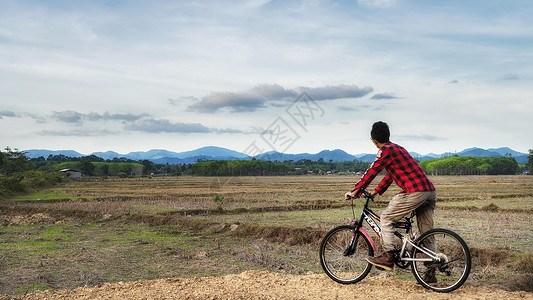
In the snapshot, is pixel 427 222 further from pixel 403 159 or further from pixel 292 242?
pixel 292 242

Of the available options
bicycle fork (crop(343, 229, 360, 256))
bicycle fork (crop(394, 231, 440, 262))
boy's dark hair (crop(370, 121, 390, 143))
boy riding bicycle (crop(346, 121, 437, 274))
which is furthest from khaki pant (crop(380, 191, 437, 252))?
boy's dark hair (crop(370, 121, 390, 143))

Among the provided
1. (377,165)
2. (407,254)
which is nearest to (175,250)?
(407,254)

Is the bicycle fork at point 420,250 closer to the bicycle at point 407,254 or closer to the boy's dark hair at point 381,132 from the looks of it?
the bicycle at point 407,254

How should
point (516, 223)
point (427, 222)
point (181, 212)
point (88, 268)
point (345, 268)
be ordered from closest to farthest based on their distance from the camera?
point (427, 222), point (345, 268), point (88, 268), point (516, 223), point (181, 212)

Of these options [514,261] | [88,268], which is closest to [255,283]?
[88,268]

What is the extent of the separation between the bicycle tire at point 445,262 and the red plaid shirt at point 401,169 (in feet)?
2.15

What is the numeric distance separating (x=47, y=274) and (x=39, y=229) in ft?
29.6

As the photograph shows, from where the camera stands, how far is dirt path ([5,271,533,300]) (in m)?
5.29

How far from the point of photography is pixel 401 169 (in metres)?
5.52

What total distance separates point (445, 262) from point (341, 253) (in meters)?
1.46

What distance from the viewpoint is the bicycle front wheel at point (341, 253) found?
597 centimetres

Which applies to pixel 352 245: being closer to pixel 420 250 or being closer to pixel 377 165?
pixel 420 250

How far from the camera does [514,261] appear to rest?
28.4 feet

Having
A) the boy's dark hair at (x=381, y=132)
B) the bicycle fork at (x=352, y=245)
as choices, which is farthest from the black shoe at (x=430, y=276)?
the boy's dark hair at (x=381, y=132)
